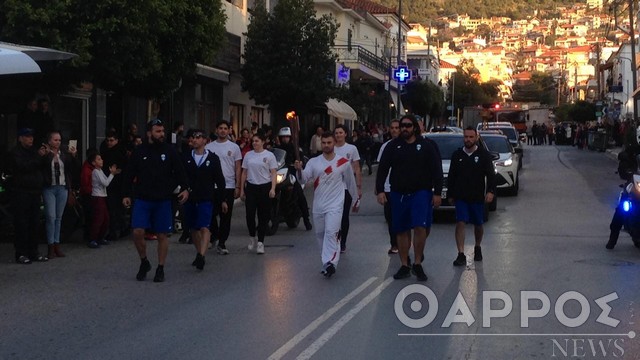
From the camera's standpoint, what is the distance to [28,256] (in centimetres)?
1342

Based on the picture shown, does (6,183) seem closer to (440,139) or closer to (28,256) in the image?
(28,256)

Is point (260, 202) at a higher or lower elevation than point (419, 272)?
higher

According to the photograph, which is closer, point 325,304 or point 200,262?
point 325,304

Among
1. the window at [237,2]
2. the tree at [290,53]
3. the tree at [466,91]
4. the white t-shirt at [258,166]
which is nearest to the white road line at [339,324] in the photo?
the white t-shirt at [258,166]

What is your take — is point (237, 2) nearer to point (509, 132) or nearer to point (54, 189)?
point (509, 132)

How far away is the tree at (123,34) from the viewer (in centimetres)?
1576

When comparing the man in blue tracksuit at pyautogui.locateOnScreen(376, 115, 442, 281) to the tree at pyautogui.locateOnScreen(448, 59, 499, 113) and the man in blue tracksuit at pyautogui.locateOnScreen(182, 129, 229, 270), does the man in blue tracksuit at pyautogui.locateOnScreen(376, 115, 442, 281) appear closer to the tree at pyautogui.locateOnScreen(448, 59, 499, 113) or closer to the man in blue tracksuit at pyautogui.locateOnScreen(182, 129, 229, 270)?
the man in blue tracksuit at pyautogui.locateOnScreen(182, 129, 229, 270)

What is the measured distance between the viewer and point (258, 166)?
1380cm

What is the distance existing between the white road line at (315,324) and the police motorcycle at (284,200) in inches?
212

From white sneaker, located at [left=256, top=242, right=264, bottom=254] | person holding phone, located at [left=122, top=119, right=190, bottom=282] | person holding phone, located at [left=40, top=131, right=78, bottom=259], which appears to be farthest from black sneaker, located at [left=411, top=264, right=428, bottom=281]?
person holding phone, located at [left=40, top=131, right=78, bottom=259]

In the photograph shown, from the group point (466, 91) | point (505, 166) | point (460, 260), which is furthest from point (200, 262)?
point (466, 91)

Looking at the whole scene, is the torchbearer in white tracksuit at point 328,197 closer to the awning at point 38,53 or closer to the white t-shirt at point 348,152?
the white t-shirt at point 348,152

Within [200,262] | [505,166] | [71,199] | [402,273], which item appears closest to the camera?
[402,273]

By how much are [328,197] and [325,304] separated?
2.15 metres
